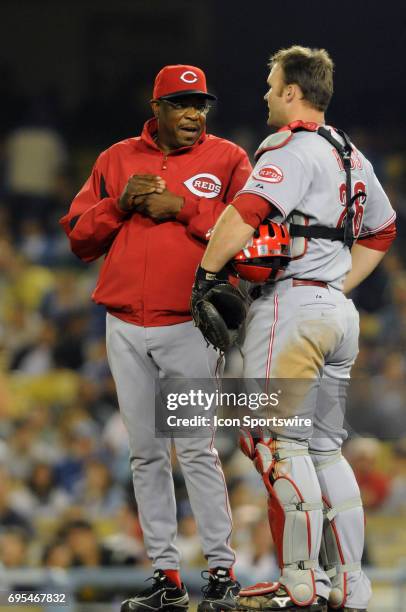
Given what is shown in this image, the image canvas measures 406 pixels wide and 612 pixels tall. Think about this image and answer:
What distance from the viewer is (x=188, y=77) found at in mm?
3680

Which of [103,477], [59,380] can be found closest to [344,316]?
[103,477]

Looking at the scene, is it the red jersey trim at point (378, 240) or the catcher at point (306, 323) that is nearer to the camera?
the catcher at point (306, 323)

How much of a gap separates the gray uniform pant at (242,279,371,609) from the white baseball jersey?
0.27 feet

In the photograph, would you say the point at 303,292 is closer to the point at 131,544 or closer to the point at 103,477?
the point at 131,544

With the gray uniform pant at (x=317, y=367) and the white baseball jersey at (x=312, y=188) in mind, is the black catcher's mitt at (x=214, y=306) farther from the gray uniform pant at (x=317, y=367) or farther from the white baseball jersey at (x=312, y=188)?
the white baseball jersey at (x=312, y=188)

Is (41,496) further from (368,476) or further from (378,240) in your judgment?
(378,240)

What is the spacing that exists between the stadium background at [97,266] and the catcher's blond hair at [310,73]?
2819mm

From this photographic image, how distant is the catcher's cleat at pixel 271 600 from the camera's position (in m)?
3.22

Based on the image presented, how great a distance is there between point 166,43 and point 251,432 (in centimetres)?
993

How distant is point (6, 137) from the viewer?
12406mm

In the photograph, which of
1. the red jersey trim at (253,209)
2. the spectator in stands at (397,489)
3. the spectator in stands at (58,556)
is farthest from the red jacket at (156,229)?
the spectator in stands at (397,489)

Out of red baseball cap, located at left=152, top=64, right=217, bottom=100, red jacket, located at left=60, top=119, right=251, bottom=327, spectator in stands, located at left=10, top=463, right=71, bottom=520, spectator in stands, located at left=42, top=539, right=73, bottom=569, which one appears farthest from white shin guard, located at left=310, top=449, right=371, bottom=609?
spectator in stands, located at left=10, top=463, right=71, bottom=520

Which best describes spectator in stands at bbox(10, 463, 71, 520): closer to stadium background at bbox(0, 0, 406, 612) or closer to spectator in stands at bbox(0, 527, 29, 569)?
stadium background at bbox(0, 0, 406, 612)

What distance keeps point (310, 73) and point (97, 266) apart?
7.32 metres
